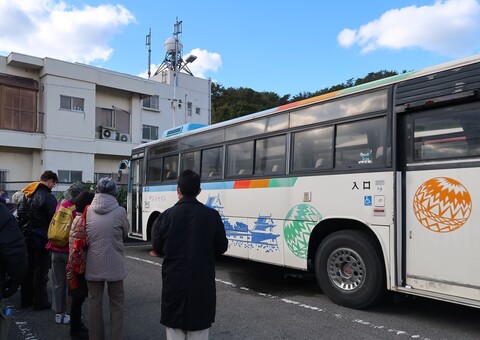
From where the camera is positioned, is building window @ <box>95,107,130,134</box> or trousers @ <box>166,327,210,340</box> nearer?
trousers @ <box>166,327,210,340</box>

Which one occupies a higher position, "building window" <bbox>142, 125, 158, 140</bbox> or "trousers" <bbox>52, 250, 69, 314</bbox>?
"building window" <bbox>142, 125, 158, 140</bbox>

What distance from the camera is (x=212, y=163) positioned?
844 centimetres

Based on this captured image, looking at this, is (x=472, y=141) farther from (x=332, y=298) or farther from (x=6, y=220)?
(x=6, y=220)

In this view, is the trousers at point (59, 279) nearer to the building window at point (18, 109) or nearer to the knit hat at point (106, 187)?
the knit hat at point (106, 187)

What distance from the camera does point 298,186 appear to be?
6469 millimetres

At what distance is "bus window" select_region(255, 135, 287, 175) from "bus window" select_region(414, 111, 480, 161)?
2324 mm

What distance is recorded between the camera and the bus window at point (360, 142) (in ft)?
18.0

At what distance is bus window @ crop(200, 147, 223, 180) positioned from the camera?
8.22 m

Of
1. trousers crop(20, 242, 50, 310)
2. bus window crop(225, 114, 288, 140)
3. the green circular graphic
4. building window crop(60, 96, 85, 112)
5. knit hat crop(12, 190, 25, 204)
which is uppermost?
building window crop(60, 96, 85, 112)

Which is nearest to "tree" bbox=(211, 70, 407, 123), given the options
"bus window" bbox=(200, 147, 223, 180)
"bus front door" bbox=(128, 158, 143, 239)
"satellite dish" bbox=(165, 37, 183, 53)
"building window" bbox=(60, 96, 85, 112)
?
"satellite dish" bbox=(165, 37, 183, 53)

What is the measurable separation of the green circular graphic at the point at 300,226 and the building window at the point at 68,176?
761 inches

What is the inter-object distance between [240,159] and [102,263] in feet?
13.4

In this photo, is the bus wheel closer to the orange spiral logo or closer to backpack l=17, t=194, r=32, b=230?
the orange spiral logo

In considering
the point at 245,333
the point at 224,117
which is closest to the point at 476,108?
the point at 245,333
